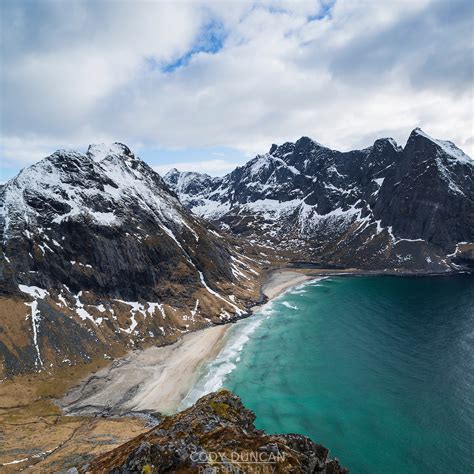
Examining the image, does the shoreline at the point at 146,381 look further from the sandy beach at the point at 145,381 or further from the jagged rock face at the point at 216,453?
the jagged rock face at the point at 216,453

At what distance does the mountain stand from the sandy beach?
7.46m

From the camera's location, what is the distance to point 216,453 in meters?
26.5

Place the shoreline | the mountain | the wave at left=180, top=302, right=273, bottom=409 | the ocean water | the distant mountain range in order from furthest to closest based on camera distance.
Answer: the mountain
the distant mountain range
the wave at left=180, top=302, right=273, bottom=409
the shoreline
the ocean water

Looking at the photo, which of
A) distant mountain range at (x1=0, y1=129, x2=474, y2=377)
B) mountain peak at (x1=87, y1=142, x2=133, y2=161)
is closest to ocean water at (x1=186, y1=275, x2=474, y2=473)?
distant mountain range at (x1=0, y1=129, x2=474, y2=377)

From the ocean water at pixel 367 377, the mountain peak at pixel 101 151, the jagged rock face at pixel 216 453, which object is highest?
the mountain peak at pixel 101 151

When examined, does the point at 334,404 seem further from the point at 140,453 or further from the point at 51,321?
the point at 51,321

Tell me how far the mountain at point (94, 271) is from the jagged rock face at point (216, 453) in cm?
7973

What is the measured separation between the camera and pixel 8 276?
10931 cm

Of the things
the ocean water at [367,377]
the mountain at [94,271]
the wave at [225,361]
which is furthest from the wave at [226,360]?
the mountain at [94,271]

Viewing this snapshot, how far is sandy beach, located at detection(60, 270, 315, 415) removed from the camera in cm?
8256

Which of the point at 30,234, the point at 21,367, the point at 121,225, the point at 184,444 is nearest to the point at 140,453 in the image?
the point at 184,444

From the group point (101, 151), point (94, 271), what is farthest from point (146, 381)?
point (101, 151)

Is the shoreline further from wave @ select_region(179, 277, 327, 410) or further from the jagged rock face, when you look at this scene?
the jagged rock face

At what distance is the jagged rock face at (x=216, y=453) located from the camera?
997 inches
